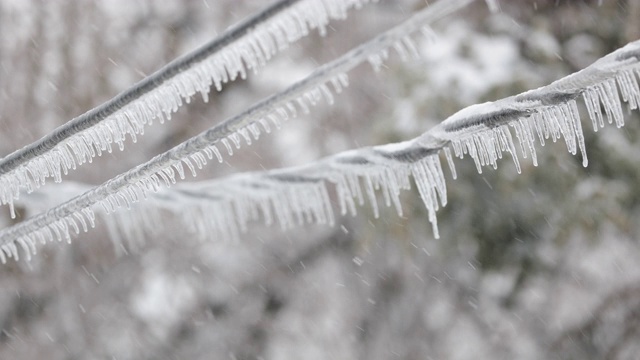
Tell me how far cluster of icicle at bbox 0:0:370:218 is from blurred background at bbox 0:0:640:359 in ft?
11.0

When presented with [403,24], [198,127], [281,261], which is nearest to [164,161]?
[403,24]

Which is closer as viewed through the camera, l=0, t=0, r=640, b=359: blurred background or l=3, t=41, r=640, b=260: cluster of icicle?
l=3, t=41, r=640, b=260: cluster of icicle

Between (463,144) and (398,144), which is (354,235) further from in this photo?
(463,144)

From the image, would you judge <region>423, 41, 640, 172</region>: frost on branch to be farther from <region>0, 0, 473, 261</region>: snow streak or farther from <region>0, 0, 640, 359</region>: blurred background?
<region>0, 0, 640, 359</region>: blurred background

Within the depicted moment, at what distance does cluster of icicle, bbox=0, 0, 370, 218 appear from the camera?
1.14 m

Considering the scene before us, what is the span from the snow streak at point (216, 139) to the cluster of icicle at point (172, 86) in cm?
6

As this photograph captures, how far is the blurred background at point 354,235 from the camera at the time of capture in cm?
468

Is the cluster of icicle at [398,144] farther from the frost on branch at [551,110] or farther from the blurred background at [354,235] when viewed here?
the blurred background at [354,235]

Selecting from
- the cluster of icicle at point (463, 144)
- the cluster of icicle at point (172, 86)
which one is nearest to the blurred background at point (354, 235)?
the cluster of icicle at point (463, 144)

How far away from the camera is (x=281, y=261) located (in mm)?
6480

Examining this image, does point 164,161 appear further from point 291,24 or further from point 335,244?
point 335,244

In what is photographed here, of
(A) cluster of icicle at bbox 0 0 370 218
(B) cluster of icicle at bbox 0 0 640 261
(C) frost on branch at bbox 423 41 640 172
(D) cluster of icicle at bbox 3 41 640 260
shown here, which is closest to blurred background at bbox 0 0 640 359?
(D) cluster of icicle at bbox 3 41 640 260

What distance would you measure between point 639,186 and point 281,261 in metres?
2.88

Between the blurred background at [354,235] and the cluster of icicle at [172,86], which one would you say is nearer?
the cluster of icicle at [172,86]
